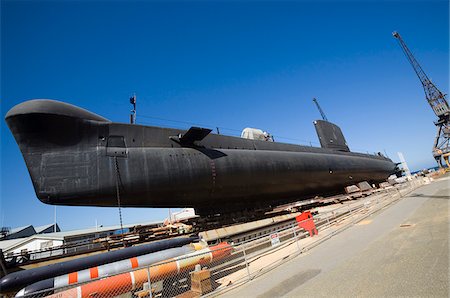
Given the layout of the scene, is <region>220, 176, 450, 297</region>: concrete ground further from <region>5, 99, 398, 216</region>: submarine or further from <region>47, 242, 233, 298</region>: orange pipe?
<region>5, 99, 398, 216</region>: submarine

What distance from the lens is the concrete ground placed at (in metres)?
5.10

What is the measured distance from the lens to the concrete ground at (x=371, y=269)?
5.10m

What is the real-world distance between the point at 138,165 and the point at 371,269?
9046mm

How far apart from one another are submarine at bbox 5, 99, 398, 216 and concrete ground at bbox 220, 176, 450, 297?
5.15 metres

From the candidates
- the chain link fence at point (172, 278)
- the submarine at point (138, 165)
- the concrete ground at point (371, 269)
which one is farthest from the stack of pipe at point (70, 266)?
the concrete ground at point (371, 269)

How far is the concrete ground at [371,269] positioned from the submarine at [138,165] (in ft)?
16.9

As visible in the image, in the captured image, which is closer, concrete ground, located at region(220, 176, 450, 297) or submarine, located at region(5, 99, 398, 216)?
concrete ground, located at region(220, 176, 450, 297)

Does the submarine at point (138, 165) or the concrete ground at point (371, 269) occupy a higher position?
the submarine at point (138, 165)

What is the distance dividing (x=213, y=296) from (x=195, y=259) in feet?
5.61

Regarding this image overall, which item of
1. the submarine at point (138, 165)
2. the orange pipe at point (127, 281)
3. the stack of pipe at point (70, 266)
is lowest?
the orange pipe at point (127, 281)

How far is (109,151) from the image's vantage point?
1024 centimetres

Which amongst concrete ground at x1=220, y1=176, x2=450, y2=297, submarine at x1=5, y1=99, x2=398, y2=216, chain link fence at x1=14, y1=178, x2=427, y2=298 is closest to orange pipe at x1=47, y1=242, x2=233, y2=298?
chain link fence at x1=14, y1=178, x2=427, y2=298

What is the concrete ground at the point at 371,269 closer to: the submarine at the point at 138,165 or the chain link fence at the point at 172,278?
the chain link fence at the point at 172,278

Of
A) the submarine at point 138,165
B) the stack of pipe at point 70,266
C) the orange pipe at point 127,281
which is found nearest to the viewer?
the orange pipe at point 127,281
